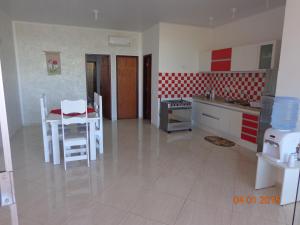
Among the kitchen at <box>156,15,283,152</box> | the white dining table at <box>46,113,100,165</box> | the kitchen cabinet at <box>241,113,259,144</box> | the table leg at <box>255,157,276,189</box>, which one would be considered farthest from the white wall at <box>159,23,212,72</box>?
the table leg at <box>255,157,276,189</box>

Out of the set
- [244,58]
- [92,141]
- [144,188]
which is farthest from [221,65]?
[144,188]

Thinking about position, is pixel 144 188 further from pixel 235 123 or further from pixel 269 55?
pixel 269 55

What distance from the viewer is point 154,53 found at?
5242 mm

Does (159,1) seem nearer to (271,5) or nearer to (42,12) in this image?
(271,5)

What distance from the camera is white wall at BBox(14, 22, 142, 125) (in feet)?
16.9

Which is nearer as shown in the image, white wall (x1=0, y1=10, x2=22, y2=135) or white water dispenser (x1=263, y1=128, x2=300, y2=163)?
white water dispenser (x1=263, y1=128, x2=300, y2=163)

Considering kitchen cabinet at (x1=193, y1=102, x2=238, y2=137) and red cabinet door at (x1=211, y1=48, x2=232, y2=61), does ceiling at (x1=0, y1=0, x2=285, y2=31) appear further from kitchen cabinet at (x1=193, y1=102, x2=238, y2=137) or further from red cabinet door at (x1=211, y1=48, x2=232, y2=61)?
kitchen cabinet at (x1=193, y1=102, x2=238, y2=137)

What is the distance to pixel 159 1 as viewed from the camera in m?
3.51

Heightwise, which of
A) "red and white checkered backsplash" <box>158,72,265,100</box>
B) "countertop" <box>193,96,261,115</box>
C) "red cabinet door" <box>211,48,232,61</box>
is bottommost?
"countertop" <box>193,96,261,115</box>

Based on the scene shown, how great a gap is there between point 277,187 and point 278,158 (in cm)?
60

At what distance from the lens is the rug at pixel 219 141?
4.11 meters

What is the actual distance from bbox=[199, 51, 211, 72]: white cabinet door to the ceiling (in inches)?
27.1

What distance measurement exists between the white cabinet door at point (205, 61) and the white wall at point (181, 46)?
0.42ft

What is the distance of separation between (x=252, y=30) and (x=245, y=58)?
76cm
